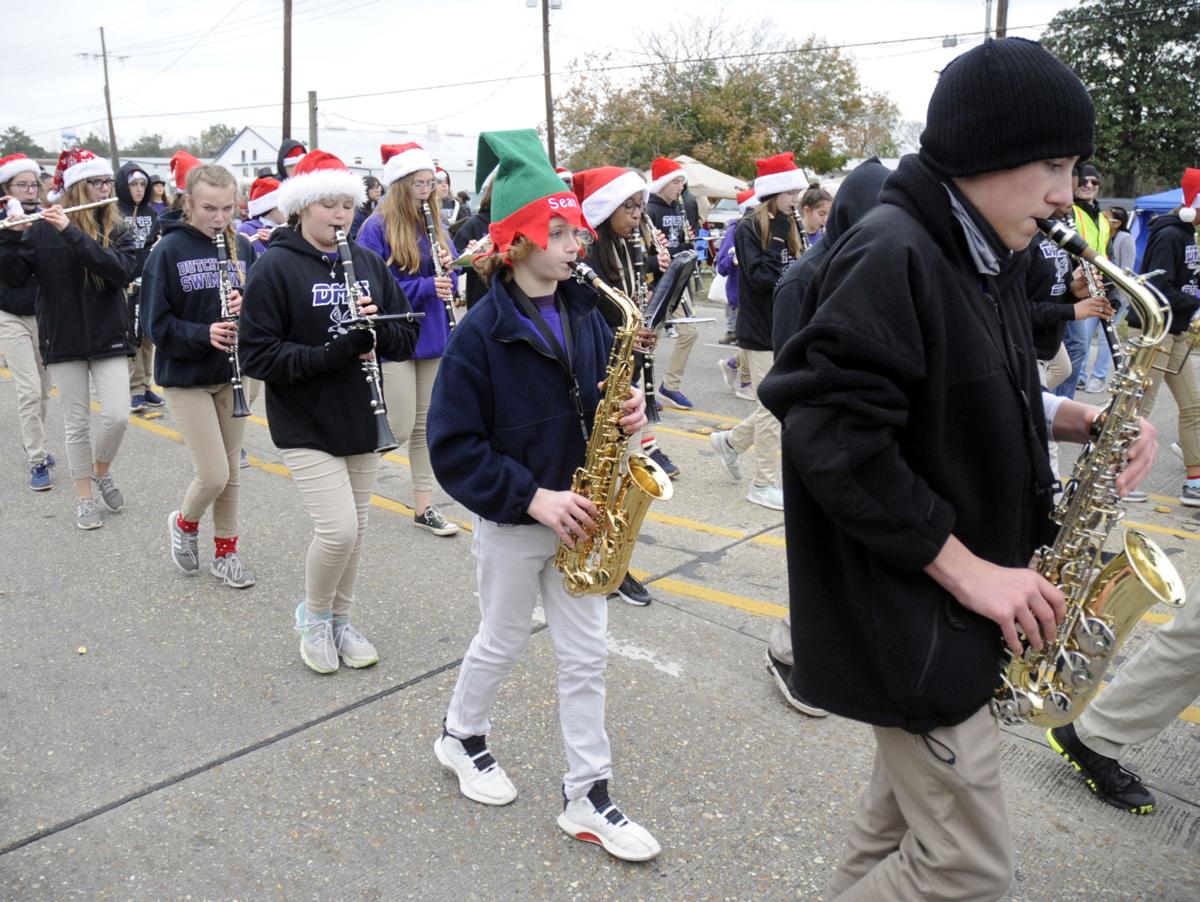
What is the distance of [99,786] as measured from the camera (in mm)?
3434

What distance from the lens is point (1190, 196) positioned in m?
7.23

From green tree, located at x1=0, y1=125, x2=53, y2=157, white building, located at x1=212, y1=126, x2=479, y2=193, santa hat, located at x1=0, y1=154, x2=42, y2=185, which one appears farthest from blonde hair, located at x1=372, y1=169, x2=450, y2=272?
green tree, located at x1=0, y1=125, x2=53, y2=157

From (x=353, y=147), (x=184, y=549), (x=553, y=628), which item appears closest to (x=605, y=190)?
(x=553, y=628)

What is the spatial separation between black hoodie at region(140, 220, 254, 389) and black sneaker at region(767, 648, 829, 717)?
10.1ft

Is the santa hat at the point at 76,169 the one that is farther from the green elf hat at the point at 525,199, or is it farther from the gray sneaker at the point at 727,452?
the gray sneaker at the point at 727,452

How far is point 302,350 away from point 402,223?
2000 mm

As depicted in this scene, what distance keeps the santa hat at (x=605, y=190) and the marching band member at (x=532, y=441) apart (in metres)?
1.88

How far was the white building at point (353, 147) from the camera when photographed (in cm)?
5506

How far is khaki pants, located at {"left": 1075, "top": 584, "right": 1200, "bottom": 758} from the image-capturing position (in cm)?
314

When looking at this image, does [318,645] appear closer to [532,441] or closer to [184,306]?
[532,441]

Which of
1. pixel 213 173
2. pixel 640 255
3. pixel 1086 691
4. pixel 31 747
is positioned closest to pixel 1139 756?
pixel 1086 691

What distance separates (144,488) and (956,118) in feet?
21.5

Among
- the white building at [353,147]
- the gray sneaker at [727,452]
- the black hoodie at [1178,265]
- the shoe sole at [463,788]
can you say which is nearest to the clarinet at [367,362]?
the shoe sole at [463,788]

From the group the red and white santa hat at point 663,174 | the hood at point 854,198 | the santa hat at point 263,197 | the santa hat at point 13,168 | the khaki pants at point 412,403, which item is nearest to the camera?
the hood at point 854,198
